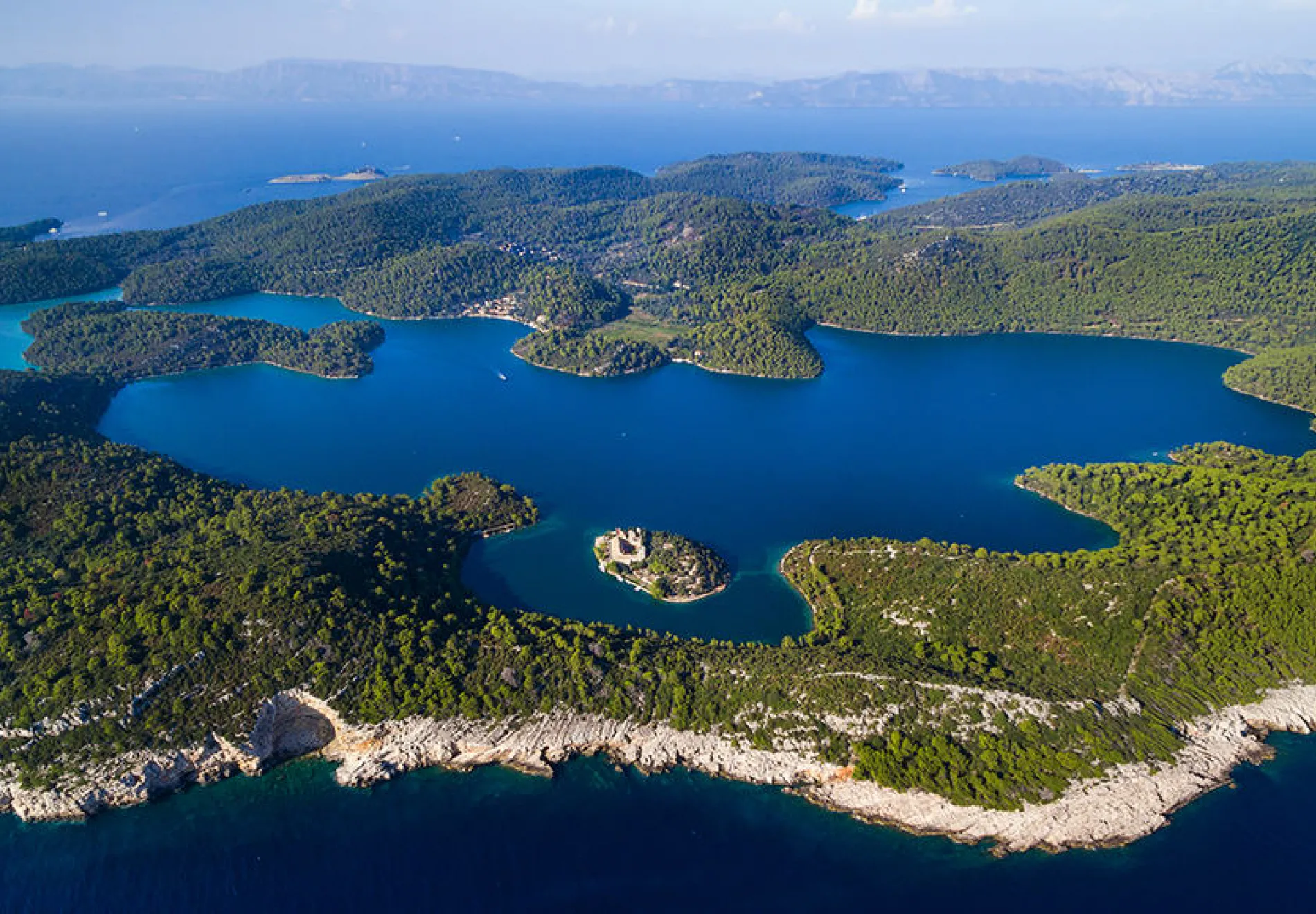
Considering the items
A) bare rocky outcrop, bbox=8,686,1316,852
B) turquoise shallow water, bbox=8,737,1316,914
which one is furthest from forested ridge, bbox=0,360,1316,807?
turquoise shallow water, bbox=8,737,1316,914

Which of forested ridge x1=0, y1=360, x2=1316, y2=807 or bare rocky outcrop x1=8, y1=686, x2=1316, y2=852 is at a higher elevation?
forested ridge x1=0, y1=360, x2=1316, y2=807

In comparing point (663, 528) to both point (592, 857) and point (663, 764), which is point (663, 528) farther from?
point (592, 857)

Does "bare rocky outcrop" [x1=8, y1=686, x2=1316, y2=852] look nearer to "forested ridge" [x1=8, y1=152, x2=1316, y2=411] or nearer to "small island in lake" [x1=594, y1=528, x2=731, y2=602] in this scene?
"small island in lake" [x1=594, y1=528, x2=731, y2=602]

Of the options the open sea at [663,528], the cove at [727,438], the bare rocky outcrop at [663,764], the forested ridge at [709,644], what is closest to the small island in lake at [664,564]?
the cove at [727,438]

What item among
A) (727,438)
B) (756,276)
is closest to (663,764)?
(727,438)

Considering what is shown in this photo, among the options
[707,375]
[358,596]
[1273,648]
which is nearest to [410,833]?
[358,596]
